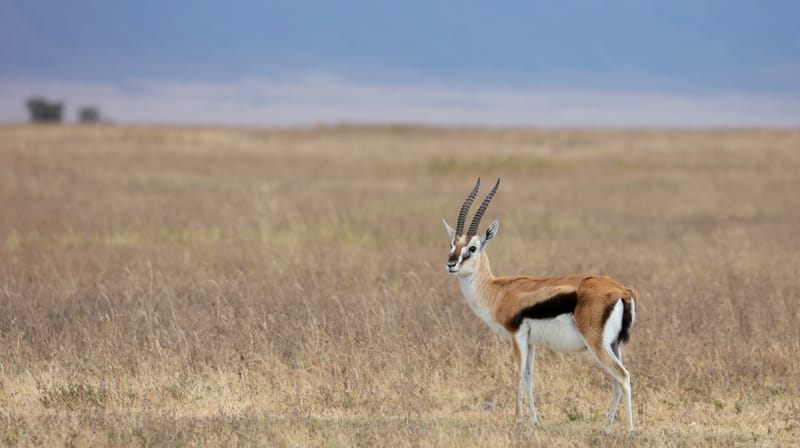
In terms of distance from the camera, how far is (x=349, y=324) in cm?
1065

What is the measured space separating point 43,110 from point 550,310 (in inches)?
3883

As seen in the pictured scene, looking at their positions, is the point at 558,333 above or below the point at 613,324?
below

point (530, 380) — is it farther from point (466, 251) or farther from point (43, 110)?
point (43, 110)

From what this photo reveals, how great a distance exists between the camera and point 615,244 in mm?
18000

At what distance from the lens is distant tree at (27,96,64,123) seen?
96625 millimetres

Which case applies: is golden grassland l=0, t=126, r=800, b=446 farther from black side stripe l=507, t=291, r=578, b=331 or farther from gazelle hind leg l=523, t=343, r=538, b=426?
black side stripe l=507, t=291, r=578, b=331

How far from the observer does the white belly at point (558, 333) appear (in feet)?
25.4

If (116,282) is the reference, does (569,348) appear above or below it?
above

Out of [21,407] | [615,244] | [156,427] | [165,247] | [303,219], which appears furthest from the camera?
[303,219]

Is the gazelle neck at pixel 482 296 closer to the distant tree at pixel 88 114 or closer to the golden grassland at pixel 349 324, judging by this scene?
the golden grassland at pixel 349 324

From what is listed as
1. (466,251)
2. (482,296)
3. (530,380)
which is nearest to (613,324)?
(530,380)

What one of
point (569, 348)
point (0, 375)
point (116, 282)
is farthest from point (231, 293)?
point (569, 348)

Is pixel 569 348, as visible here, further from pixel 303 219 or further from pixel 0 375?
pixel 303 219

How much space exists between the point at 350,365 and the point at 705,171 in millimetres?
28536
